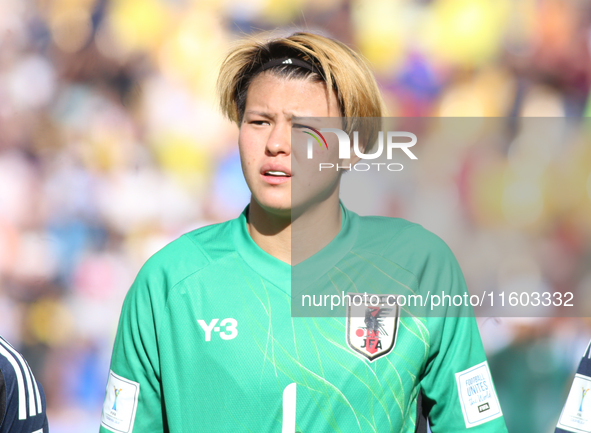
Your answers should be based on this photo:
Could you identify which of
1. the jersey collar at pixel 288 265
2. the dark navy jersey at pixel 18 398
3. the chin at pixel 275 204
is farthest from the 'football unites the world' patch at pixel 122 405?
the chin at pixel 275 204

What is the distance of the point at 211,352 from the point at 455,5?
1.61 meters

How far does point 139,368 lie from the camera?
50.2 inches

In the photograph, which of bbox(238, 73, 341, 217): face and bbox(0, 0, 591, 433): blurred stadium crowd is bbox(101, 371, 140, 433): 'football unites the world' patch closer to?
bbox(238, 73, 341, 217): face

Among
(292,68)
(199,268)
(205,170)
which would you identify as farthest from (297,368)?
(205,170)

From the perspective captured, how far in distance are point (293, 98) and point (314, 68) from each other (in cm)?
9

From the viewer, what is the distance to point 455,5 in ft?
7.22

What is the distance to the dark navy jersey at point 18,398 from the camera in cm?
125

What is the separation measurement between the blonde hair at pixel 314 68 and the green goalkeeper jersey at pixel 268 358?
345mm

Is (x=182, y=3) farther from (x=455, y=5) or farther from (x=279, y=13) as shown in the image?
(x=455, y=5)

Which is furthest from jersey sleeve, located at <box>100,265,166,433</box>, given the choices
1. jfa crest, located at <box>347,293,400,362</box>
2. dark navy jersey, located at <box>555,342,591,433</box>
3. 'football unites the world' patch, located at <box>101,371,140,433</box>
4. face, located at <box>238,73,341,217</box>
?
dark navy jersey, located at <box>555,342,591,433</box>

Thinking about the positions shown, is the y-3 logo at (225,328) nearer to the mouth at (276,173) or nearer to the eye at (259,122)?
the mouth at (276,173)

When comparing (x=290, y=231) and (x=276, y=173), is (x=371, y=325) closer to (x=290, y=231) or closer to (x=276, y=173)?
(x=290, y=231)

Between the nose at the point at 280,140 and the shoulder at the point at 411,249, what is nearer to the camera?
the nose at the point at 280,140

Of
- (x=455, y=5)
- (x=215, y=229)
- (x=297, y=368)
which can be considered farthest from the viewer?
(x=455, y=5)
